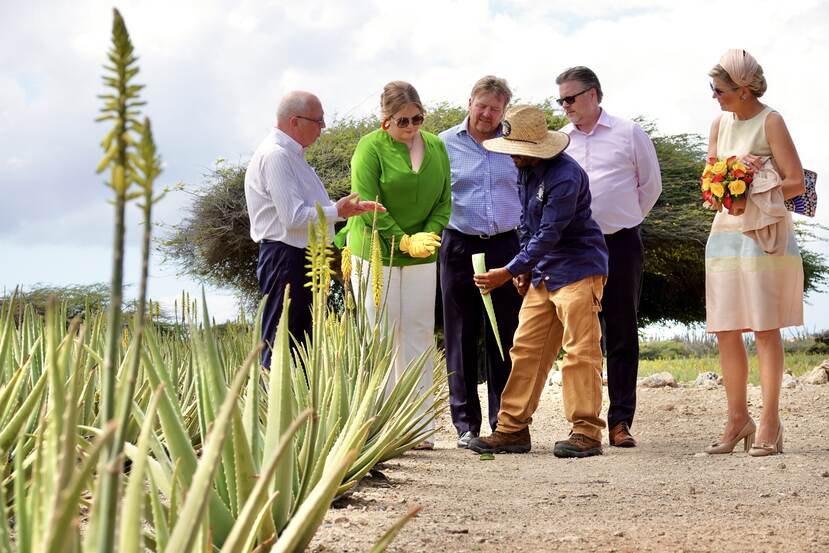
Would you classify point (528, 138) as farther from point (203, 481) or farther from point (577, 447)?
point (203, 481)

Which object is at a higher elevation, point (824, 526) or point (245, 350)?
point (245, 350)

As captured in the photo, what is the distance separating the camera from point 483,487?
4.27 metres

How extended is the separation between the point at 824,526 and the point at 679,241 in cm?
1678

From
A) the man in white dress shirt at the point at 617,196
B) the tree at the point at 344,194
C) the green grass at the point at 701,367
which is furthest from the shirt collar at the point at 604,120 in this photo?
the tree at the point at 344,194

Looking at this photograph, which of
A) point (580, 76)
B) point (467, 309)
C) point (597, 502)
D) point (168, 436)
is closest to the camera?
point (168, 436)

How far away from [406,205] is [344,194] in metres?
12.0

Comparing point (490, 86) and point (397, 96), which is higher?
point (490, 86)

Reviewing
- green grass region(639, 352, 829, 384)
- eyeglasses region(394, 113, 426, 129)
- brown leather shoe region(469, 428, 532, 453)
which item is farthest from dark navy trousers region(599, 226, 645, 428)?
green grass region(639, 352, 829, 384)

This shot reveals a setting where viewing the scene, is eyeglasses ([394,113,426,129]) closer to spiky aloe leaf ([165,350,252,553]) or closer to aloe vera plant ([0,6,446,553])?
aloe vera plant ([0,6,446,553])

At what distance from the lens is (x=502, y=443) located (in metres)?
5.54

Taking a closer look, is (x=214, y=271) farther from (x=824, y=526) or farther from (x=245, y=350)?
(x=824, y=526)

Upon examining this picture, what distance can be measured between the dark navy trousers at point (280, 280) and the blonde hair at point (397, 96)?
2.99 feet

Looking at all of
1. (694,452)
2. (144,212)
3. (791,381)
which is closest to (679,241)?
(791,381)

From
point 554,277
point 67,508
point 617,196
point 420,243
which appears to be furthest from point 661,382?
point 67,508
